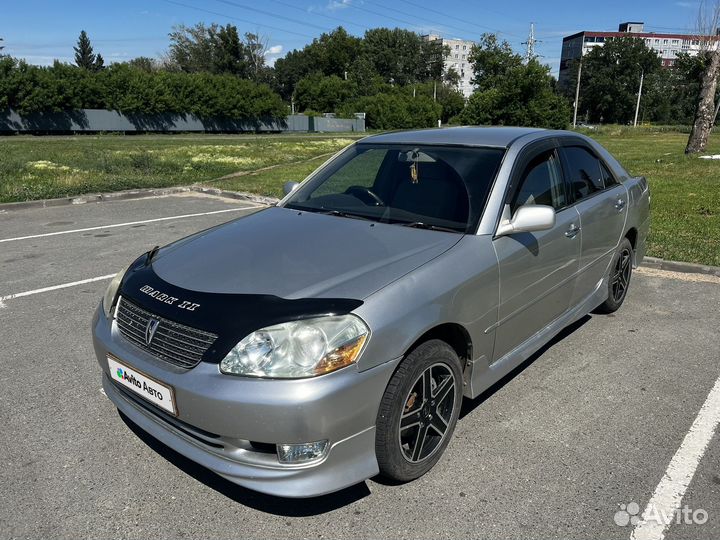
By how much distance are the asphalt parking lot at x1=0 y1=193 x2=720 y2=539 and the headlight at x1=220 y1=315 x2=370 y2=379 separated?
29.6 inches

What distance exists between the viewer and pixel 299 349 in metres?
2.27

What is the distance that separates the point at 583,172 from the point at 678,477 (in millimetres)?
2308

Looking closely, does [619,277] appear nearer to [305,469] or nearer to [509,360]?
[509,360]

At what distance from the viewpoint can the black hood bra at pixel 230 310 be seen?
229 cm

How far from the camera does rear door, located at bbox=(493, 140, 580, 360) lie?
3127mm

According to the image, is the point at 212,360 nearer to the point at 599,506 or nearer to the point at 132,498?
the point at 132,498

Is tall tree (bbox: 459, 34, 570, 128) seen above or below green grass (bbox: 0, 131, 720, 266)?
above

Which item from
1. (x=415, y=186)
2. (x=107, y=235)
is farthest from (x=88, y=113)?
(x=415, y=186)

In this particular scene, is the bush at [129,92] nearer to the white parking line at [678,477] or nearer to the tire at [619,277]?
the tire at [619,277]

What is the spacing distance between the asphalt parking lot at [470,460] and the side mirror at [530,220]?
1121 mm

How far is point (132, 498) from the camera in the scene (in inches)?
103

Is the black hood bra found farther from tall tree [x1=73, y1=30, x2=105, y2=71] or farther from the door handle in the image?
tall tree [x1=73, y1=30, x2=105, y2=71]

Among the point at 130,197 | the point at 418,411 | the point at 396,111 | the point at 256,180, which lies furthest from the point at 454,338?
the point at 396,111

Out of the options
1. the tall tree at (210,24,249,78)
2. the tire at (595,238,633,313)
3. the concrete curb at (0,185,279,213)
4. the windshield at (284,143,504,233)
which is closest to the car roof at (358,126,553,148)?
the windshield at (284,143,504,233)
